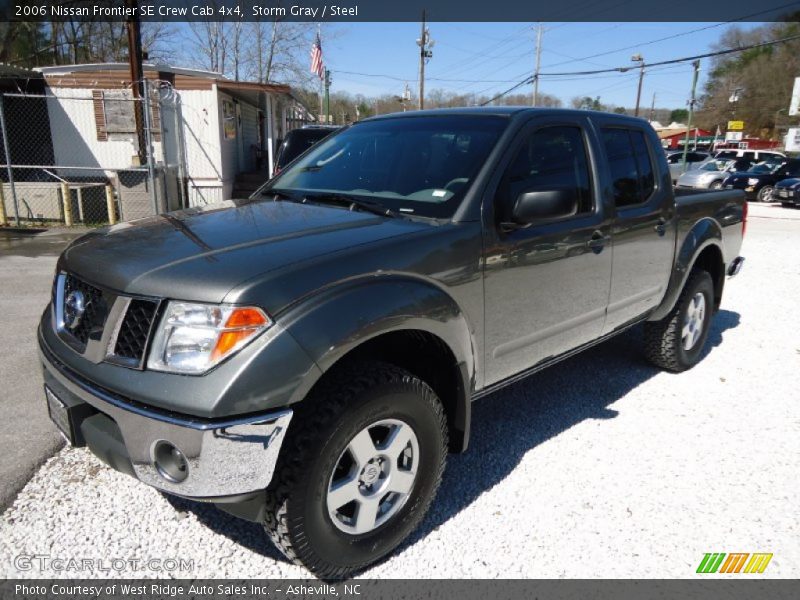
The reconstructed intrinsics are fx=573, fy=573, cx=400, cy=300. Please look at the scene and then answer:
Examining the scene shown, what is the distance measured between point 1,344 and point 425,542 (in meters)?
4.12

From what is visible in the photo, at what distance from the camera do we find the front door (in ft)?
9.07

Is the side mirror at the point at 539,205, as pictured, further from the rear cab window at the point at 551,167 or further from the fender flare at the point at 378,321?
the fender flare at the point at 378,321

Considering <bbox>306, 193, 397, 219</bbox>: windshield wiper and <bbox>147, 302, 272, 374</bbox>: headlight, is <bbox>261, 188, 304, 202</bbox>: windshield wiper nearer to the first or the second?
<bbox>306, 193, 397, 219</bbox>: windshield wiper

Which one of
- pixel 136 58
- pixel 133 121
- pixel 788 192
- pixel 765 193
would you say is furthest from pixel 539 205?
pixel 765 193

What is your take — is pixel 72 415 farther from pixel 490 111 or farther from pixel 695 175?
pixel 695 175

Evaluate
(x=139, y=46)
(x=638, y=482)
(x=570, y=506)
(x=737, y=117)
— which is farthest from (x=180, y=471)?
(x=737, y=117)

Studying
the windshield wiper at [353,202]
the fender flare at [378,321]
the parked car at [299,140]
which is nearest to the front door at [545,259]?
the fender flare at [378,321]

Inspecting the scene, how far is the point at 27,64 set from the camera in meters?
26.7

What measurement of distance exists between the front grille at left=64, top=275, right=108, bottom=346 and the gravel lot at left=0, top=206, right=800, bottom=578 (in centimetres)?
97

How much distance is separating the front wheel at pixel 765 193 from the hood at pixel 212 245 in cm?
2277

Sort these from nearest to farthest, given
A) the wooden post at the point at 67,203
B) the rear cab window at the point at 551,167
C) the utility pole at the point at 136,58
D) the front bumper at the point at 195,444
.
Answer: the front bumper at the point at 195,444 < the rear cab window at the point at 551,167 < the wooden post at the point at 67,203 < the utility pole at the point at 136,58

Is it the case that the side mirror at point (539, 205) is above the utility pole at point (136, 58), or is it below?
below

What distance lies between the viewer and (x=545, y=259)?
2975 mm

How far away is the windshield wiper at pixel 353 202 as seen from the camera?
274 cm
